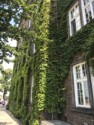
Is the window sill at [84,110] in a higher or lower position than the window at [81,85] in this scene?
lower

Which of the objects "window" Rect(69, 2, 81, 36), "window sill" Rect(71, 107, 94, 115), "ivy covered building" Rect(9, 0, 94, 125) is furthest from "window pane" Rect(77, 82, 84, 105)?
"window" Rect(69, 2, 81, 36)

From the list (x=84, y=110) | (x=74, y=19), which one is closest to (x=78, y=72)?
(x=84, y=110)

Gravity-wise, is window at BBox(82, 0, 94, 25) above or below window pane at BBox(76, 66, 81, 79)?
above

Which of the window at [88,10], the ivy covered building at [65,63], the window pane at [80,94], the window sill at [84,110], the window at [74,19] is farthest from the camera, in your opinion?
the window at [74,19]

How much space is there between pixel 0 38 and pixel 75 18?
16.9 ft

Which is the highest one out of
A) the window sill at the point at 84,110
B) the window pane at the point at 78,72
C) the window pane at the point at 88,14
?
the window pane at the point at 88,14

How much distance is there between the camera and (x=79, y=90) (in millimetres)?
8352

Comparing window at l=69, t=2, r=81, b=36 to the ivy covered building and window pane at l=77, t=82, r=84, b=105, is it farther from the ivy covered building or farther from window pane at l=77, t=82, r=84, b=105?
window pane at l=77, t=82, r=84, b=105

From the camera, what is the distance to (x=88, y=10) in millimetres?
8750

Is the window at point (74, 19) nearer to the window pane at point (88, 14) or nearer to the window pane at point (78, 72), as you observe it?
the window pane at point (88, 14)

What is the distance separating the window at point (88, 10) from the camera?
8458mm

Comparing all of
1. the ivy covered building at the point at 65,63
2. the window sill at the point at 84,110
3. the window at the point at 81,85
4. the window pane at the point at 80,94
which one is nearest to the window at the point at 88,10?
the ivy covered building at the point at 65,63

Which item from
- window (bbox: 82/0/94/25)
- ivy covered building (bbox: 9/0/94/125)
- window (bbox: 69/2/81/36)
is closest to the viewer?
ivy covered building (bbox: 9/0/94/125)

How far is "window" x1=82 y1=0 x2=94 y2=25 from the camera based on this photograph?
8458 mm
